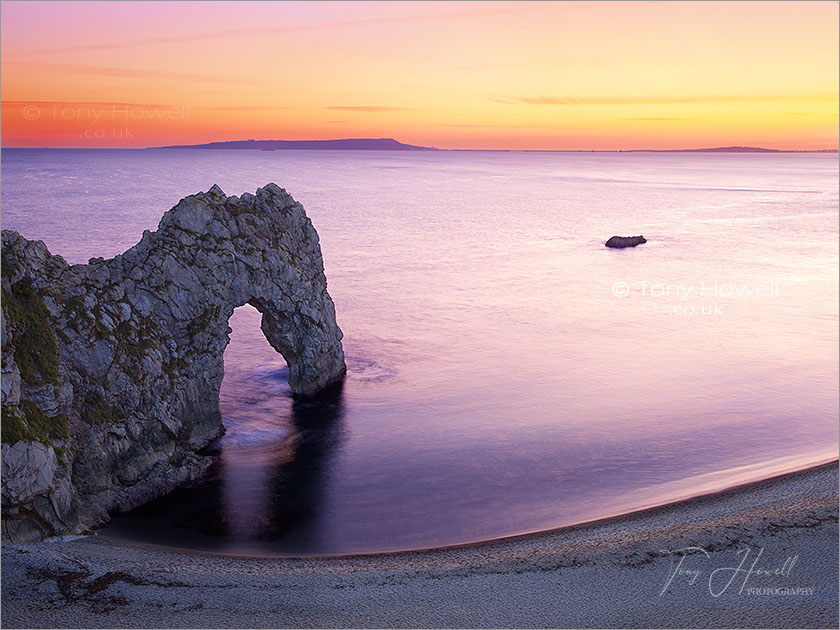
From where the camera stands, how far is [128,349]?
29781mm

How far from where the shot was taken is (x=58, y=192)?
152 metres

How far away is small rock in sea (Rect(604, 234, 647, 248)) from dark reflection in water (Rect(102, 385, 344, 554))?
7015 centimetres

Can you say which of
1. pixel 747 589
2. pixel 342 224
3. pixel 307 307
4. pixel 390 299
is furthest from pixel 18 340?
pixel 342 224

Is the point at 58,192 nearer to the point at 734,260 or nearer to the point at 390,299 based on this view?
the point at 390,299

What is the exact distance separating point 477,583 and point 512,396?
2028 centimetres

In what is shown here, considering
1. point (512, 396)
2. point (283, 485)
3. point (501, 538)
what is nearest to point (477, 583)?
point (501, 538)

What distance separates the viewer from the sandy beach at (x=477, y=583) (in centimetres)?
2102

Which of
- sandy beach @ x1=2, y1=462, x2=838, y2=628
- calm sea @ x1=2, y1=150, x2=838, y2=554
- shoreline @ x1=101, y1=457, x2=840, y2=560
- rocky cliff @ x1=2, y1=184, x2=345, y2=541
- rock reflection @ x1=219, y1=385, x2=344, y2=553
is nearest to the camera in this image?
sandy beach @ x1=2, y1=462, x2=838, y2=628

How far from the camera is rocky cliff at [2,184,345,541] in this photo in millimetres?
25375

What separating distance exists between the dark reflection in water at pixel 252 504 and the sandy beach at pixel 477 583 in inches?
57.5

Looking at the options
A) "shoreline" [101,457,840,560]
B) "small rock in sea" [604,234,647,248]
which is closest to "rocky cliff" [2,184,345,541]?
"shoreline" [101,457,840,560]

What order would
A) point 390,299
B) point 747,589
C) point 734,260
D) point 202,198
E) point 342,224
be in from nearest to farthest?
1. point 747,589
2. point 202,198
3. point 390,299
4. point 734,260
5. point 342,224

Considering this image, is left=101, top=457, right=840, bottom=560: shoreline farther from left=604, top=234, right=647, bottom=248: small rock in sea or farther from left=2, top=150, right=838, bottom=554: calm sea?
left=604, top=234, right=647, bottom=248: small rock in sea

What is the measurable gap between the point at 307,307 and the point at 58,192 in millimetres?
132736
